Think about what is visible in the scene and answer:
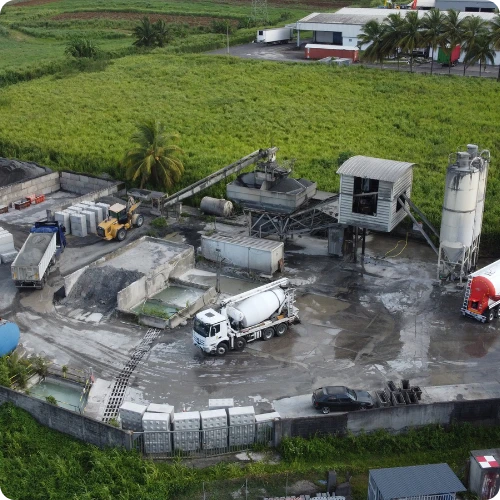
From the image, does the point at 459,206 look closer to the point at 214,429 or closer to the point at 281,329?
the point at 281,329

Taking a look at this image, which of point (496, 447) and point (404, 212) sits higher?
point (404, 212)

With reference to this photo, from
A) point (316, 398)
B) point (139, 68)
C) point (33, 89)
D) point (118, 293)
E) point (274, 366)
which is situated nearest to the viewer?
point (316, 398)

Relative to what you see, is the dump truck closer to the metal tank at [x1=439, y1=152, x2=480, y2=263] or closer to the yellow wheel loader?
the yellow wheel loader

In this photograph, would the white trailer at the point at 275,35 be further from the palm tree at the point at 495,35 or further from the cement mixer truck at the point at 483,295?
the cement mixer truck at the point at 483,295

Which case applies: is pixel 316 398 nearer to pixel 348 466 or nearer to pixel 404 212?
pixel 348 466

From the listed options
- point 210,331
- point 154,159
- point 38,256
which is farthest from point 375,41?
point 210,331

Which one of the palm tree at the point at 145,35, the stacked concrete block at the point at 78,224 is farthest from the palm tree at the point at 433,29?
the stacked concrete block at the point at 78,224

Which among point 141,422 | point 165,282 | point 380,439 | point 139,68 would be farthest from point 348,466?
point 139,68
